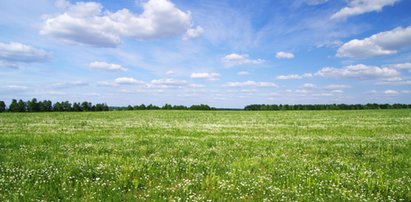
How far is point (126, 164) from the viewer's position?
408 inches

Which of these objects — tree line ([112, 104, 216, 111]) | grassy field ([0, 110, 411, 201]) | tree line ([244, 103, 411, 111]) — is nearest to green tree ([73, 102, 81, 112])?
tree line ([112, 104, 216, 111])

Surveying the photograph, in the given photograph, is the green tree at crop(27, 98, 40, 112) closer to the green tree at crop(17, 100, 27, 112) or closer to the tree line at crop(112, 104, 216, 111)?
the green tree at crop(17, 100, 27, 112)

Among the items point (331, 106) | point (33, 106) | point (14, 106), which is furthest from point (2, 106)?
point (331, 106)

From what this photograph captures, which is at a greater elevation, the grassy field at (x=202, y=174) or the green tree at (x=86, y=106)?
the green tree at (x=86, y=106)

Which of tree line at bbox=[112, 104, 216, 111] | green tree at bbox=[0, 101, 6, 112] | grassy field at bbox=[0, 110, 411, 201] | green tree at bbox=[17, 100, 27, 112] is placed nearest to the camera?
grassy field at bbox=[0, 110, 411, 201]

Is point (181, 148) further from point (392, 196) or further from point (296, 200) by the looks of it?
point (392, 196)

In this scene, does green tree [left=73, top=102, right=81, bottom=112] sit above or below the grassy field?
above

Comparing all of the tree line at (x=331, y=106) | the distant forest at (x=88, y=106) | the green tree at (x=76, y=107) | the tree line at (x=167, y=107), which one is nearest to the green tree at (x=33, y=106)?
Answer: the distant forest at (x=88, y=106)

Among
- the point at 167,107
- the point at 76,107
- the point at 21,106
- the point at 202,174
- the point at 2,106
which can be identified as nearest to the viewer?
the point at 202,174

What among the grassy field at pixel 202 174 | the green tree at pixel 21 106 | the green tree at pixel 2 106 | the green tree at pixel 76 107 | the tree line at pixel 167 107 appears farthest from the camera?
the tree line at pixel 167 107

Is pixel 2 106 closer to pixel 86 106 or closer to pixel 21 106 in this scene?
pixel 21 106

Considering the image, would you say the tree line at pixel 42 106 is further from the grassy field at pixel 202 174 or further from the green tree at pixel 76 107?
the grassy field at pixel 202 174

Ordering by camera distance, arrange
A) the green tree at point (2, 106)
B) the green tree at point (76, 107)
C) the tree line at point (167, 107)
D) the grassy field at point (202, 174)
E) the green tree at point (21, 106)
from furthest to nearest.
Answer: the tree line at point (167, 107), the green tree at point (76, 107), the green tree at point (21, 106), the green tree at point (2, 106), the grassy field at point (202, 174)

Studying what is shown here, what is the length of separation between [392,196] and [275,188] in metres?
3.20
